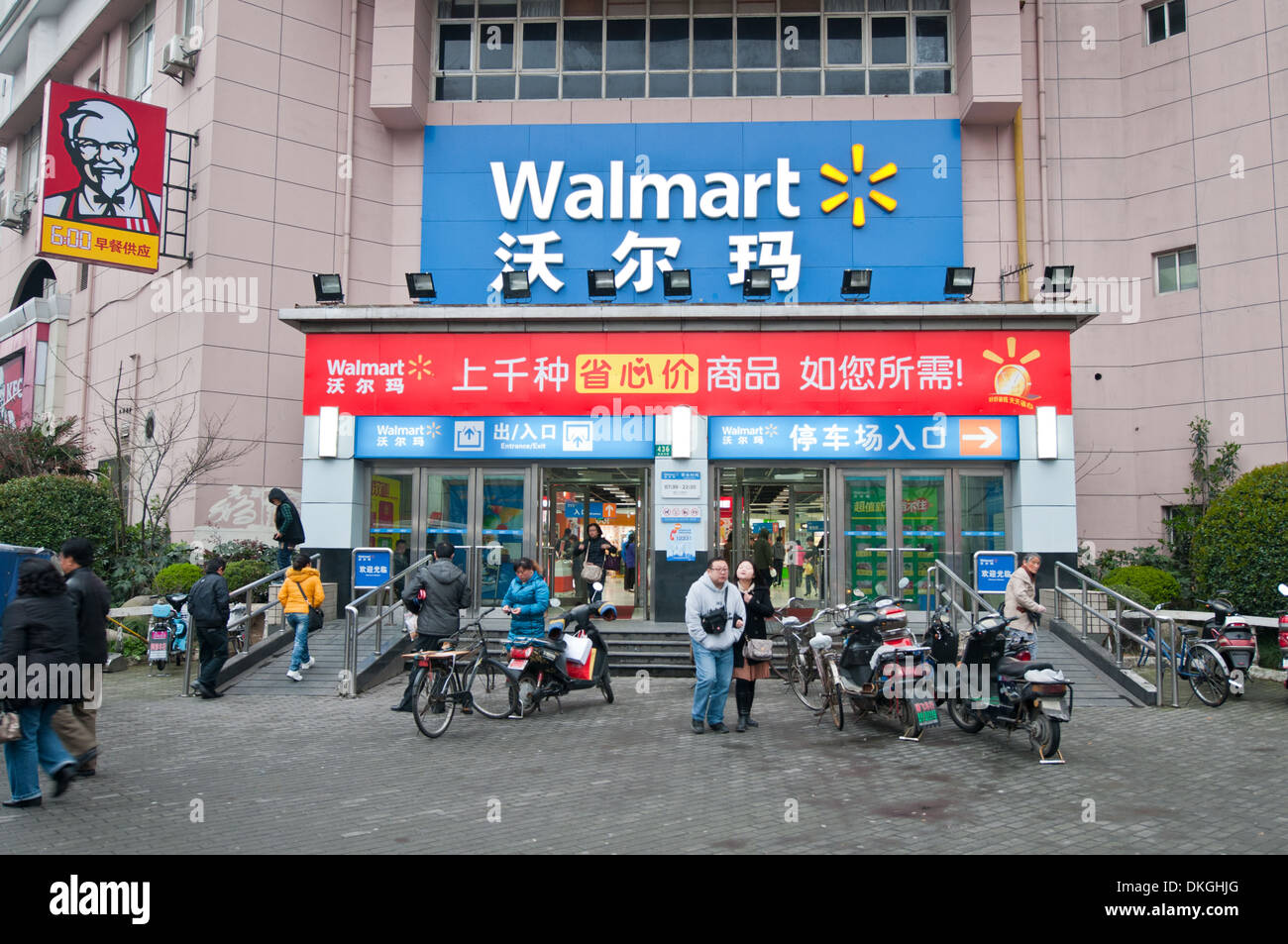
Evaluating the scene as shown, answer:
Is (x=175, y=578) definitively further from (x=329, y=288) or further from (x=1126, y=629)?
(x=1126, y=629)

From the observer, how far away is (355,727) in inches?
390

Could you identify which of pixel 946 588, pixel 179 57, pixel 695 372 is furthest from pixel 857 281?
pixel 179 57

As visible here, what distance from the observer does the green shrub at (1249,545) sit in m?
13.4

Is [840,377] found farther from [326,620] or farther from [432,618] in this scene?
[326,620]

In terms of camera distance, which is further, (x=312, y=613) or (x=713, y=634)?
(x=312, y=613)

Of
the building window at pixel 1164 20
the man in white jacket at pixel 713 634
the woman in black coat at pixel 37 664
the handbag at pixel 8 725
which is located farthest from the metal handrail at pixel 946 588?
the building window at pixel 1164 20

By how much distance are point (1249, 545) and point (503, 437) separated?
11429 millimetres

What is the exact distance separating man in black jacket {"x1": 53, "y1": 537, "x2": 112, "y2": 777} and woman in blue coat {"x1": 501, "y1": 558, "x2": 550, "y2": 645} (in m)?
4.11

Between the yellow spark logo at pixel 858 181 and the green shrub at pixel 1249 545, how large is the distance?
7.84m

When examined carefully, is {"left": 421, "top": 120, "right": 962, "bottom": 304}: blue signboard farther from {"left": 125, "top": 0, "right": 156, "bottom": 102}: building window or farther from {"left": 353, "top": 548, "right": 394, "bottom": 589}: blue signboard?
{"left": 125, "top": 0, "right": 156, "bottom": 102}: building window

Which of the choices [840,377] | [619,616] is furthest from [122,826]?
[840,377]

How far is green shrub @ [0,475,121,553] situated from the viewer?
16.0m

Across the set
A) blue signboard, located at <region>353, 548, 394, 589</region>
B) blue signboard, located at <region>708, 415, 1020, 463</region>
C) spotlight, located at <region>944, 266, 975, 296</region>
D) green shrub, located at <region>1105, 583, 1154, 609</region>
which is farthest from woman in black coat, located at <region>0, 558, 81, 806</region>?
spotlight, located at <region>944, 266, 975, 296</region>

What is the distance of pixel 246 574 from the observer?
49.7 feet
